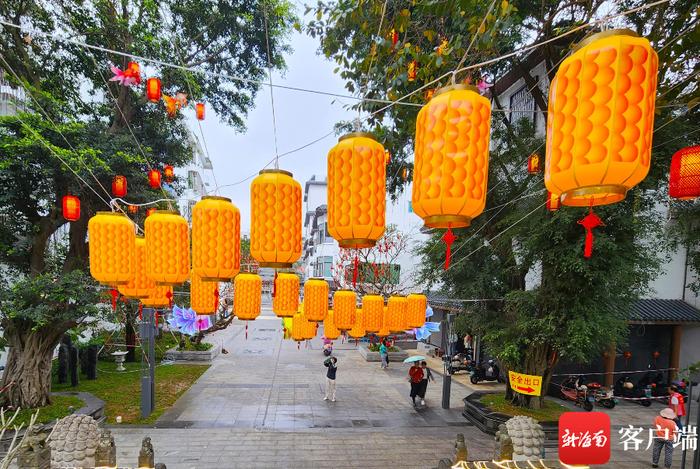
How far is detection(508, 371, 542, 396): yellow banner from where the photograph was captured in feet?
30.7

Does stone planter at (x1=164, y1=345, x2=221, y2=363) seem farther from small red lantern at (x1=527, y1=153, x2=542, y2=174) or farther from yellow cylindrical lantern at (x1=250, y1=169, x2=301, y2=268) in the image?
small red lantern at (x1=527, y1=153, x2=542, y2=174)

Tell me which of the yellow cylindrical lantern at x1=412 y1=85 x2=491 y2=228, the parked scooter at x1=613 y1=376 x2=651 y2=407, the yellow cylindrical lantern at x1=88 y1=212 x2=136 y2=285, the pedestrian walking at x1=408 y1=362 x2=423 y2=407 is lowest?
the parked scooter at x1=613 y1=376 x2=651 y2=407

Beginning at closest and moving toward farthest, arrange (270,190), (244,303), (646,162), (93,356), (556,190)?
1. (646,162)
2. (556,190)
3. (270,190)
4. (244,303)
5. (93,356)

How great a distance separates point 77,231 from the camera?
9172 mm

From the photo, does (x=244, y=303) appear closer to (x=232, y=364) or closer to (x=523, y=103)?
(x=232, y=364)

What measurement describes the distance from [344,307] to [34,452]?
631cm

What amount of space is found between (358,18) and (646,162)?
5.29 metres

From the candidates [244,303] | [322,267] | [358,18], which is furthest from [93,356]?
[322,267]

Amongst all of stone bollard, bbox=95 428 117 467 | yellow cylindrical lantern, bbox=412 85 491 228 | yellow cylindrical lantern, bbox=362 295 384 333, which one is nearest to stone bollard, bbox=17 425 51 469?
stone bollard, bbox=95 428 117 467

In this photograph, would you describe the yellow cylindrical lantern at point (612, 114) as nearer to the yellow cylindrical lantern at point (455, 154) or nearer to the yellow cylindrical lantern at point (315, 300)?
the yellow cylindrical lantern at point (455, 154)

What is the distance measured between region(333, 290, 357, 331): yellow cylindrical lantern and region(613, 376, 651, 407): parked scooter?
1066 cm

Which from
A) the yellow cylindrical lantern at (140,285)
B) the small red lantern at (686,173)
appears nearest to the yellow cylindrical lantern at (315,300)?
the yellow cylindrical lantern at (140,285)

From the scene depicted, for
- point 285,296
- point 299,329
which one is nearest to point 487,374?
point 299,329

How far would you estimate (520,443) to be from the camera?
5.02 m
